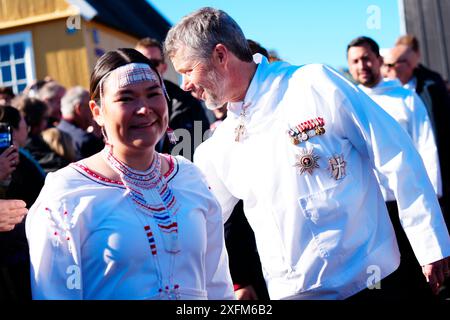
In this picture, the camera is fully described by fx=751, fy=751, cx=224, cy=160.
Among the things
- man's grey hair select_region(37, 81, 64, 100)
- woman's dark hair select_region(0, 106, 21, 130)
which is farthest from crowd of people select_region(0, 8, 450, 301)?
man's grey hair select_region(37, 81, 64, 100)

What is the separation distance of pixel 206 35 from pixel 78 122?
3141mm

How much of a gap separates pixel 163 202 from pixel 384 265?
96 cm

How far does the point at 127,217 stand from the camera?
232cm

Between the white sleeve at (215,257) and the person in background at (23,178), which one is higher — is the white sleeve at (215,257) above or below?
below

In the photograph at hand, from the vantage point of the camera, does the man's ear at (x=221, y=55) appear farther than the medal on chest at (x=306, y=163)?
Yes

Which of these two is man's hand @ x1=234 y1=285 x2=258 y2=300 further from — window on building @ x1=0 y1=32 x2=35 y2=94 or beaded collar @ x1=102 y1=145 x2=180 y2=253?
window on building @ x1=0 y1=32 x2=35 y2=94

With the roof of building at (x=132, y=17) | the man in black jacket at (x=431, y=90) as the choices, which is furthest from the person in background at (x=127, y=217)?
the roof of building at (x=132, y=17)

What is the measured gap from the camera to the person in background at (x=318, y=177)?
112 inches

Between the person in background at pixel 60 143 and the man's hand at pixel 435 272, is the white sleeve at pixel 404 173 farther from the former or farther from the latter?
the person in background at pixel 60 143

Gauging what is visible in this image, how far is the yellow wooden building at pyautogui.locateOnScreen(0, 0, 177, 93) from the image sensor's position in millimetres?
13281

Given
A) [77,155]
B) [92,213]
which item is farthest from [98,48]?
[92,213]

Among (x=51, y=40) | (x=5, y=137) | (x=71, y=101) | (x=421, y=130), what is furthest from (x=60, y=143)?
(x=51, y=40)

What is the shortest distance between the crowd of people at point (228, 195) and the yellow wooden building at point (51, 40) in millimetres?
9685

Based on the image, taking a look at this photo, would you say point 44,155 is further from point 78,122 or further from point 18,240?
point 18,240
